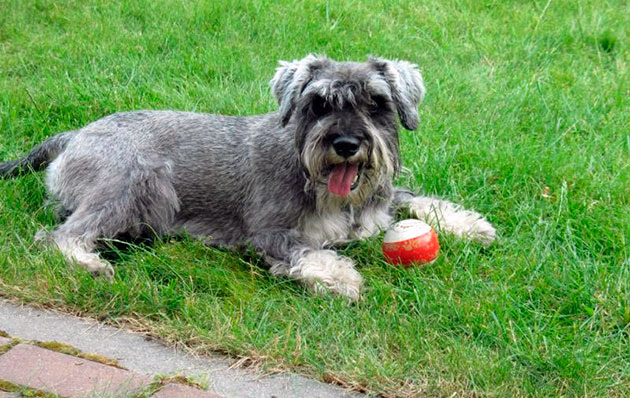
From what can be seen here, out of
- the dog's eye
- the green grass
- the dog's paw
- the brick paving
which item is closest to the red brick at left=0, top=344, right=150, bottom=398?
the brick paving

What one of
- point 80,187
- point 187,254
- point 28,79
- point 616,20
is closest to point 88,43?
point 28,79

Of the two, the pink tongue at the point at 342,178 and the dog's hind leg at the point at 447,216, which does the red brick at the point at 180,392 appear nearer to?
the pink tongue at the point at 342,178

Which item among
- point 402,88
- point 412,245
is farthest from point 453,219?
point 402,88

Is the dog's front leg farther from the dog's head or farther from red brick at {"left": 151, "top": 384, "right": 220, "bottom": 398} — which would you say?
red brick at {"left": 151, "top": 384, "right": 220, "bottom": 398}

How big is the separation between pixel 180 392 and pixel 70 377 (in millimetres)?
462

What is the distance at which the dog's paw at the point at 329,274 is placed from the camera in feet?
14.2

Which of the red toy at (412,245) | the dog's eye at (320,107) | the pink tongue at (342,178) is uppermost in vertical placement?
the dog's eye at (320,107)

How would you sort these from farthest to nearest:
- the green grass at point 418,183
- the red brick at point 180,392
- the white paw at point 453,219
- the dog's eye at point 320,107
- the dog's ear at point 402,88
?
the white paw at point 453,219 → the dog's ear at point 402,88 → the dog's eye at point 320,107 → the green grass at point 418,183 → the red brick at point 180,392

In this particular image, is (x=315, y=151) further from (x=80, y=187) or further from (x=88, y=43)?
(x=88, y=43)

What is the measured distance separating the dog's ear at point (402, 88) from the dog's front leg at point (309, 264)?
0.84m

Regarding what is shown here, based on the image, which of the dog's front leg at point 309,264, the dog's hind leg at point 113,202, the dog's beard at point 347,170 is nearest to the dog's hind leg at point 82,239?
the dog's hind leg at point 113,202

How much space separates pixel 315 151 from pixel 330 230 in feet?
1.98

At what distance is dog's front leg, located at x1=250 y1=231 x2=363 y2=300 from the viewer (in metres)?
4.37

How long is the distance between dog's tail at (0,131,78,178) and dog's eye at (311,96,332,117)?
1.77m
